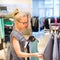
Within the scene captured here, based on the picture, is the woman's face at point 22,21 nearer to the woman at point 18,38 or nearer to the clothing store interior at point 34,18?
the woman at point 18,38

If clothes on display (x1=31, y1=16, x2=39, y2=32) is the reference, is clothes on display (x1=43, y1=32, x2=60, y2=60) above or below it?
below

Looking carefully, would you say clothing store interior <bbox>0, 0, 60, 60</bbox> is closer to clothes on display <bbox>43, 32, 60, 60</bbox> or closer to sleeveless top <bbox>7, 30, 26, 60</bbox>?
sleeveless top <bbox>7, 30, 26, 60</bbox>

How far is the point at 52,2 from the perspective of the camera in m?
3.36

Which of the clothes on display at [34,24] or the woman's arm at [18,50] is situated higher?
the clothes on display at [34,24]

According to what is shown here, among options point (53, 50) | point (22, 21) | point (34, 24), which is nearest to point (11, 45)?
point (22, 21)

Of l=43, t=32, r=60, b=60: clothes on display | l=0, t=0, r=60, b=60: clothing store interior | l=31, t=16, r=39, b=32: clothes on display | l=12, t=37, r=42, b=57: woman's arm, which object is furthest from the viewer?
l=31, t=16, r=39, b=32: clothes on display

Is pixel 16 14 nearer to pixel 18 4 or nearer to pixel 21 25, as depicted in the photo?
pixel 21 25

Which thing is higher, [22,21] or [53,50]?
[22,21]

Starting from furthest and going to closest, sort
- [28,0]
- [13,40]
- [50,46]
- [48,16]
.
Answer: [48,16]
[28,0]
[13,40]
[50,46]

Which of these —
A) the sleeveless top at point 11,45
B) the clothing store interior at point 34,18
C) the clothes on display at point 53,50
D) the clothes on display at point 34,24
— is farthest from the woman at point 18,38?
the clothes on display at point 34,24

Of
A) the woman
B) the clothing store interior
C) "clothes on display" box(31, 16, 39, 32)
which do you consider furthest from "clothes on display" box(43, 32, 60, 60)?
"clothes on display" box(31, 16, 39, 32)

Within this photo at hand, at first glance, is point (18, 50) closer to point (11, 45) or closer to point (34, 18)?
point (11, 45)

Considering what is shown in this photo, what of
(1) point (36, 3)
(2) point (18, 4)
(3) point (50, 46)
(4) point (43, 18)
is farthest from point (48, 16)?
(3) point (50, 46)

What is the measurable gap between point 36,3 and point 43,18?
374 mm
